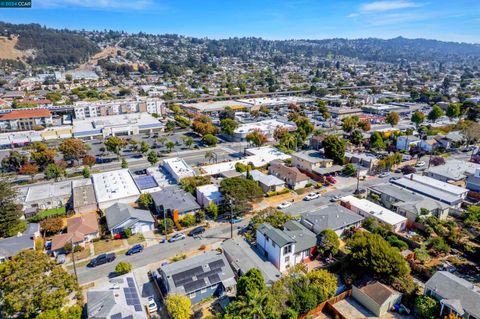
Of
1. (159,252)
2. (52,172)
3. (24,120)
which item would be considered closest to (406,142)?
(159,252)

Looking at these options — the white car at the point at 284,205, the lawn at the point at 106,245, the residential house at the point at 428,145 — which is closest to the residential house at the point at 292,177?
the white car at the point at 284,205

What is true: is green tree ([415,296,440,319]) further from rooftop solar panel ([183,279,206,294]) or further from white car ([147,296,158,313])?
white car ([147,296,158,313])

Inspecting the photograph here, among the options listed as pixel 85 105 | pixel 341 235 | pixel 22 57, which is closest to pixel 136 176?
pixel 341 235

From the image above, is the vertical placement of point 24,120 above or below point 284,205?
above

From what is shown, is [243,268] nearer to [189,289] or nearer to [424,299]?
[189,289]

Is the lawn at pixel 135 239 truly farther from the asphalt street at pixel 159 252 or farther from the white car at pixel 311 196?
the white car at pixel 311 196

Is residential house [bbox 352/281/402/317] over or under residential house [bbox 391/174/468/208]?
under

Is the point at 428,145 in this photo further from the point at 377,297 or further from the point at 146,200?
the point at 146,200

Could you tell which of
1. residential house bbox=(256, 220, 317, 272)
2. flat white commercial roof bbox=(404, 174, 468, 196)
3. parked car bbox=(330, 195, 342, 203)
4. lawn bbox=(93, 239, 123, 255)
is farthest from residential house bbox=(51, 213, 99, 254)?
flat white commercial roof bbox=(404, 174, 468, 196)

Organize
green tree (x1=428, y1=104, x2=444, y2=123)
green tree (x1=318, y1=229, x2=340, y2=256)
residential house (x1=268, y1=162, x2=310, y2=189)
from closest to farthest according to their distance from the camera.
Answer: green tree (x1=318, y1=229, x2=340, y2=256), residential house (x1=268, y1=162, x2=310, y2=189), green tree (x1=428, y1=104, x2=444, y2=123)
